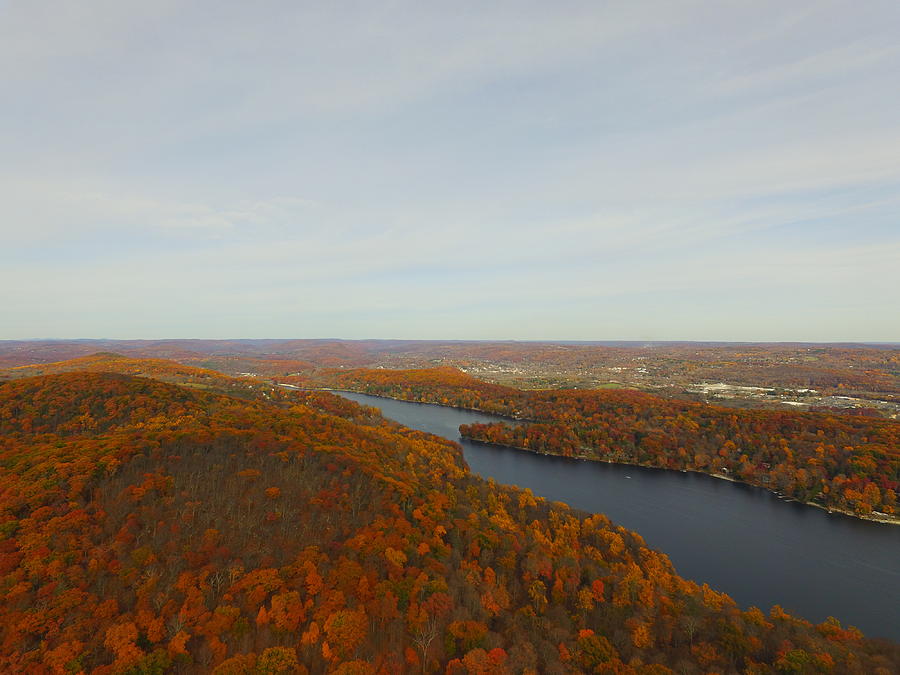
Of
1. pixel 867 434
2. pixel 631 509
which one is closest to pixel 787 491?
pixel 867 434

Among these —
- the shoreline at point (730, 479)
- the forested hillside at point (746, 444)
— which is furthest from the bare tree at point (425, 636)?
the forested hillside at point (746, 444)

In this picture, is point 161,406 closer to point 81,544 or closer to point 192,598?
point 81,544

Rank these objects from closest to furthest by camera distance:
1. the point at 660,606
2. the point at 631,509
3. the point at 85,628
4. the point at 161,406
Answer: the point at 85,628, the point at 660,606, the point at 631,509, the point at 161,406

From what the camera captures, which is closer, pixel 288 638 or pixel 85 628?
pixel 85 628

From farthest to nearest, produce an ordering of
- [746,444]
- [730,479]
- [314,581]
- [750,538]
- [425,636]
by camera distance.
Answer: [746,444] → [730,479] → [750,538] → [314,581] → [425,636]

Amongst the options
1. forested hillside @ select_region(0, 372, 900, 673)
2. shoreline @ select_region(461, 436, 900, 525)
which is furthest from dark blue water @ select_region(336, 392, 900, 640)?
forested hillside @ select_region(0, 372, 900, 673)

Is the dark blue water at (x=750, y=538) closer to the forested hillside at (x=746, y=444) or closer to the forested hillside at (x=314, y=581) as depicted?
the forested hillside at (x=746, y=444)

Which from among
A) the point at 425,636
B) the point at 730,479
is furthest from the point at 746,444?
the point at 425,636

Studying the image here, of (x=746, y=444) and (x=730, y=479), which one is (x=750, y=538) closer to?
(x=730, y=479)
